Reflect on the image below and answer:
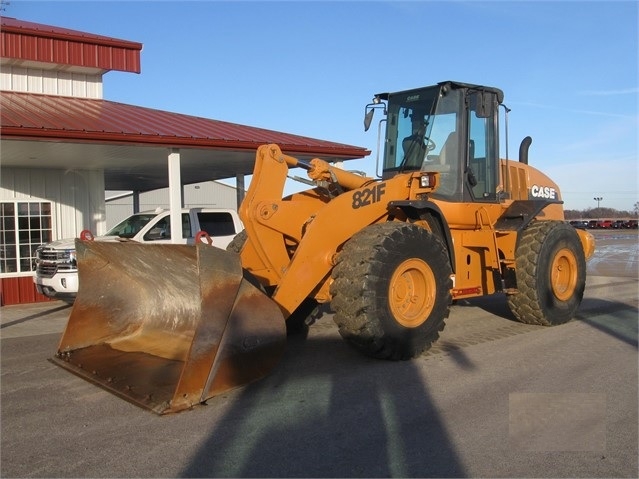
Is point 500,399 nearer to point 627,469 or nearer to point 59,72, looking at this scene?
point 627,469

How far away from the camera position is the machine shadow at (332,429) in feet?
12.8

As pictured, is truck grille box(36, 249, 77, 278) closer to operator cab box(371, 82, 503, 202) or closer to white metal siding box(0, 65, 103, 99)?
white metal siding box(0, 65, 103, 99)

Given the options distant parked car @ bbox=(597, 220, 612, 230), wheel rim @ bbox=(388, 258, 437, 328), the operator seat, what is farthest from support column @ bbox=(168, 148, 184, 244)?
distant parked car @ bbox=(597, 220, 612, 230)

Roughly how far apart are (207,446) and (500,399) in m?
2.50

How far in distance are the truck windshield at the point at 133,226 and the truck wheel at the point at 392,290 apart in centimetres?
681

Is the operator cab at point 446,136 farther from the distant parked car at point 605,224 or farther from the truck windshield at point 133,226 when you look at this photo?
the distant parked car at point 605,224

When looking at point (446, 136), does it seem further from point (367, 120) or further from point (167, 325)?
point (167, 325)

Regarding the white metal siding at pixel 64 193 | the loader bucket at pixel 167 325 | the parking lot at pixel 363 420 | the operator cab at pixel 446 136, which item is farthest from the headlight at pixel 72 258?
the operator cab at pixel 446 136

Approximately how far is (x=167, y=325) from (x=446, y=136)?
4058 millimetres

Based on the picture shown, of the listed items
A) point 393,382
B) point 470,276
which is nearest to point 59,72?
point 470,276

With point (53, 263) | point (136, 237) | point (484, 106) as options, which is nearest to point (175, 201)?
point (136, 237)

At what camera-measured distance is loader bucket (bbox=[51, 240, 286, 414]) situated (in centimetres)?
489

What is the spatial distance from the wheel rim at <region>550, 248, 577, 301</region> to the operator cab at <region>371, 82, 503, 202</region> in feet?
4.91

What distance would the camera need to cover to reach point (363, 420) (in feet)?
15.6
